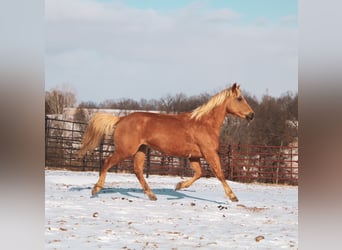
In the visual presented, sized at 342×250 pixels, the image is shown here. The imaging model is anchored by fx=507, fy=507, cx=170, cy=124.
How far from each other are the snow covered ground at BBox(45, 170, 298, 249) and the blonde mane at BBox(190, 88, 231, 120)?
0.67 meters

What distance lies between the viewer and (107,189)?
425 centimetres

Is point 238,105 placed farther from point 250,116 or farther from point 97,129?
point 97,129

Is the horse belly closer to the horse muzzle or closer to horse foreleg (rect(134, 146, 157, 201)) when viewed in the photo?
horse foreleg (rect(134, 146, 157, 201))

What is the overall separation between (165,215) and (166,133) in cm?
68

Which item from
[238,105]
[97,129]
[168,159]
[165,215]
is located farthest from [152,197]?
[238,105]

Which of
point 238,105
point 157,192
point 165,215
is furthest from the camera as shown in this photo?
point 157,192

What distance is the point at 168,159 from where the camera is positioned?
15.7 feet

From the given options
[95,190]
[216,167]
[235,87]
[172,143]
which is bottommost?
[95,190]

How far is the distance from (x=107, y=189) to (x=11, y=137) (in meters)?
1.68

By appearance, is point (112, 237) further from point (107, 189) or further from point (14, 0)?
point (14, 0)

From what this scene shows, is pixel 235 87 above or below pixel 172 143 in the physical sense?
above

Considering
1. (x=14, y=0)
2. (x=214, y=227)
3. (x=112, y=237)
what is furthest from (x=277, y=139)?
(x=14, y=0)

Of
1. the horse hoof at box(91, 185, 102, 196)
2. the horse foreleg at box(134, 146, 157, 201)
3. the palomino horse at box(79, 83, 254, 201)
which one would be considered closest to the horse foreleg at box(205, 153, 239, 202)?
the palomino horse at box(79, 83, 254, 201)

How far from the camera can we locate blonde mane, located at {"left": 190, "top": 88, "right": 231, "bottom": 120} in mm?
3891
